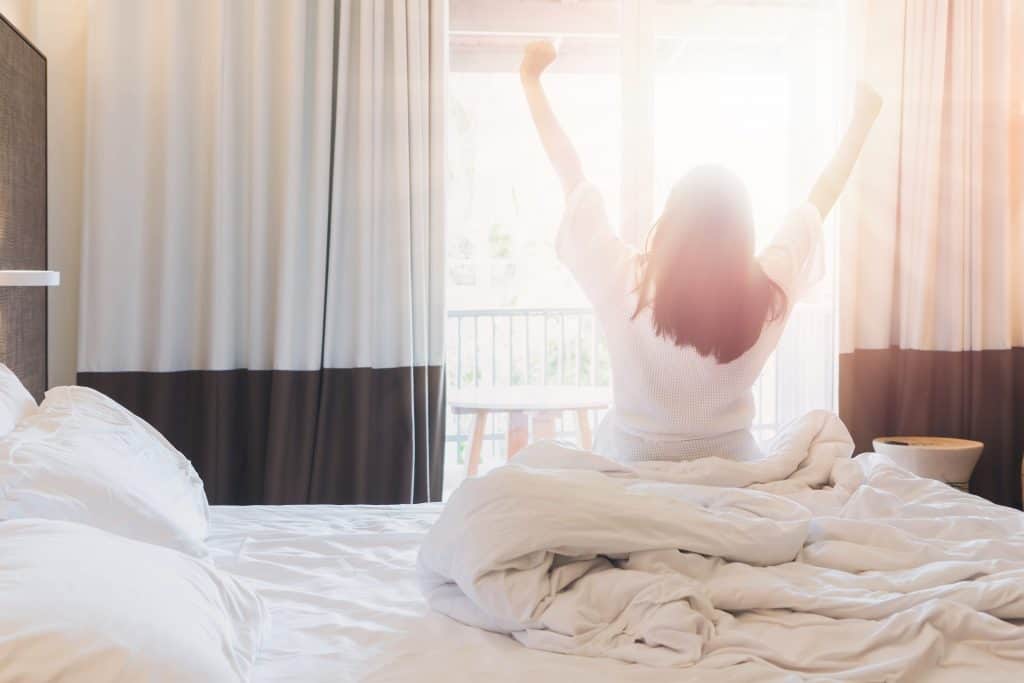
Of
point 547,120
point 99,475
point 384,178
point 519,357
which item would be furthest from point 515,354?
point 99,475

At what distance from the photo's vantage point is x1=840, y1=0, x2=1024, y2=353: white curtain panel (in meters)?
3.59

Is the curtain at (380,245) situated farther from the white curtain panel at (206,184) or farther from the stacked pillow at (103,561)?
the stacked pillow at (103,561)

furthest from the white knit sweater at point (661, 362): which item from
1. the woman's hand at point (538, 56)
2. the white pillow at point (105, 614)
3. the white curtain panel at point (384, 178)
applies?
the white curtain panel at point (384, 178)

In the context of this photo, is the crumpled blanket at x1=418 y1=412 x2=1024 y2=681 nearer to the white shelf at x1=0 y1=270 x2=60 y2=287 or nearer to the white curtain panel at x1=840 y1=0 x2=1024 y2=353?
the white shelf at x1=0 y1=270 x2=60 y2=287

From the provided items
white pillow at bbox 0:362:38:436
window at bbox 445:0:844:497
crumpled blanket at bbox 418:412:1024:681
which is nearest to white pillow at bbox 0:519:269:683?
crumpled blanket at bbox 418:412:1024:681

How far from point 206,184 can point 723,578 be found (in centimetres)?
254

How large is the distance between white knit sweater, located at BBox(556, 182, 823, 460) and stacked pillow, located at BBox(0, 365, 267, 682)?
943mm

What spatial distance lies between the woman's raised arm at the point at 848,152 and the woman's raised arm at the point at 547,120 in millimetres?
635

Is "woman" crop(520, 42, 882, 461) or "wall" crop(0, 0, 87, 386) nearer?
"woman" crop(520, 42, 882, 461)

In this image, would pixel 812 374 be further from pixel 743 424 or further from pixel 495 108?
pixel 743 424

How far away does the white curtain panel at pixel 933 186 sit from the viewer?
359cm

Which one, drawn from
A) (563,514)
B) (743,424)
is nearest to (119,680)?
(563,514)

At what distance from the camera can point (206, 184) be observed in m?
3.27

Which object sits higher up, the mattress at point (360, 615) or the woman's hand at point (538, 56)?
the woman's hand at point (538, 56)
